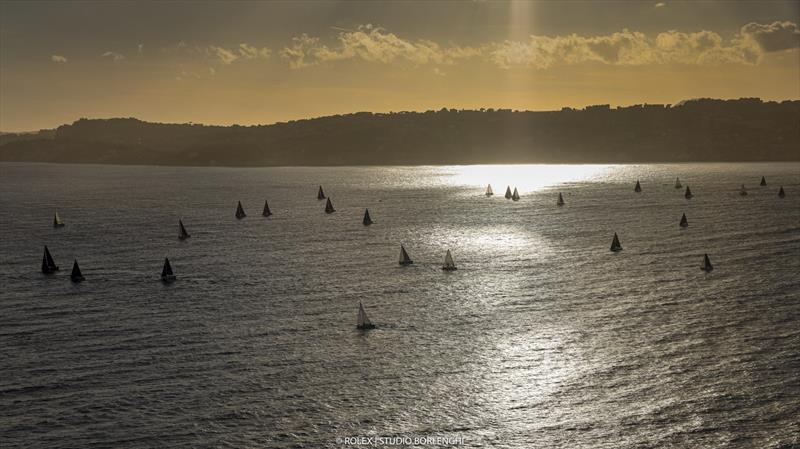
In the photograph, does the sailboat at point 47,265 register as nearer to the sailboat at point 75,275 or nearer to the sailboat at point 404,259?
the sailboat at point 75,275

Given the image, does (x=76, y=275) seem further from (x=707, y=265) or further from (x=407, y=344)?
(x=707, y=265)

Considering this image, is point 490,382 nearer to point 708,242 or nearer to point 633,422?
point 633,422

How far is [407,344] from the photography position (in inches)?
Result: 1628

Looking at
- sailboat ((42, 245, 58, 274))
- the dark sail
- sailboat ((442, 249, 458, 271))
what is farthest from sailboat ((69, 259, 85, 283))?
sailboat ((442, 249, 458, 271))

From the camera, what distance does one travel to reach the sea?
2959 centimetres

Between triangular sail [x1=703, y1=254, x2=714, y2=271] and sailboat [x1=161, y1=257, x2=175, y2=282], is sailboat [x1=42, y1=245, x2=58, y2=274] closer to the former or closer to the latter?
sailboat [x1=161, y1=257, x2=175, y2=282]

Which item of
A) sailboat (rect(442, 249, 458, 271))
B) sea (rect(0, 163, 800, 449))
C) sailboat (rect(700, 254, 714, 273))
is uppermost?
sailboat (rect(700, 254, 714, 273))

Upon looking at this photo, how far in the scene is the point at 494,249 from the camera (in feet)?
265

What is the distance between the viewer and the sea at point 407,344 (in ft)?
97.1

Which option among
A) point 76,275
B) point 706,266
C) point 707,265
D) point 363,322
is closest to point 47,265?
point 76,275

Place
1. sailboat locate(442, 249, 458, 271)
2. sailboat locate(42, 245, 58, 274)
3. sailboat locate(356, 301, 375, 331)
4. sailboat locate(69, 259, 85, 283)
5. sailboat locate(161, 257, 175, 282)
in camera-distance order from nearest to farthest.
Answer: sailboat locate(356, 301, 375, 331)
sailboat locate(69, 259, 85, 283)
sailboat locate(161, 257, 175, 282)
sailboat locate(42, 245, 58, 274)
sailboat locate(442, 249, 458, 271)

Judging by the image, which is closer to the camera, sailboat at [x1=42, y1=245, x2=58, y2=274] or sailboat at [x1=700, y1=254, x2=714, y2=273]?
sailboat at [x1=700, y1=254, x2=714, y2=273]

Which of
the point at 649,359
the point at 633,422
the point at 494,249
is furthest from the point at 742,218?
the point at 633,422

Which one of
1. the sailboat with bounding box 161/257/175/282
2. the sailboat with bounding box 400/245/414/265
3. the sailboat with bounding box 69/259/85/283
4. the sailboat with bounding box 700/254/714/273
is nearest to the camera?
the sailboat with bounding box 69/259/85/283
